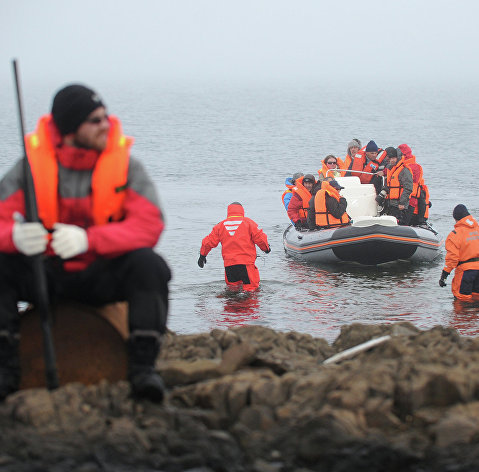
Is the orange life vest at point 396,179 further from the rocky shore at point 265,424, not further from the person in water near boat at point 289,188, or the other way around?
the rocky shore at point 265,424

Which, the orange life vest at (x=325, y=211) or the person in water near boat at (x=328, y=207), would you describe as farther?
the person in water near boat at (x=328, y=207)

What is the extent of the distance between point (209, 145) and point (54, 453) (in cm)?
4423

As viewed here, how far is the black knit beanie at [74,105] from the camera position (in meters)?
4.20

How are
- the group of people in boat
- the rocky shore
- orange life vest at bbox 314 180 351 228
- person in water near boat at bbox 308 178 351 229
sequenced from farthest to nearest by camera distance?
the group of people in boat, person in water near boat at bbox 308 178 351 229, orange life vest at bbox 314 180 351 228, the rocky shore

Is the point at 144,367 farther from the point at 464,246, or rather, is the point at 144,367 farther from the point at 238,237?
the point at 238,237

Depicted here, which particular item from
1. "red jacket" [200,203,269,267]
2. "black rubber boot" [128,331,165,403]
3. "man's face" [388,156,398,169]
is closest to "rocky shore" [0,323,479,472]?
"black rubber boot" [128,331,165,403]

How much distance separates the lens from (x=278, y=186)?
31391mm

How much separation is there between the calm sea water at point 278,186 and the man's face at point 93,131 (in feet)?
24.3

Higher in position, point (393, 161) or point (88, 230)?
point (88, 230)

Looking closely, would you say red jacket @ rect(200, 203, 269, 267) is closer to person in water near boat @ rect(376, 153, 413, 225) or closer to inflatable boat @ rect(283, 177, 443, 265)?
inflatable boat @ rect(283, 177, 443, 265)

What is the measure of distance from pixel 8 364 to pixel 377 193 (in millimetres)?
14532

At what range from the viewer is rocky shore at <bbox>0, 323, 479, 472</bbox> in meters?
3.74

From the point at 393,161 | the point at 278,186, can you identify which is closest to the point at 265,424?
the point at 393,161

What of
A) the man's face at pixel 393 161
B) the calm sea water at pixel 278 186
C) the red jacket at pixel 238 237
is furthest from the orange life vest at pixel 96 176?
the man's face at pixel 393 161
